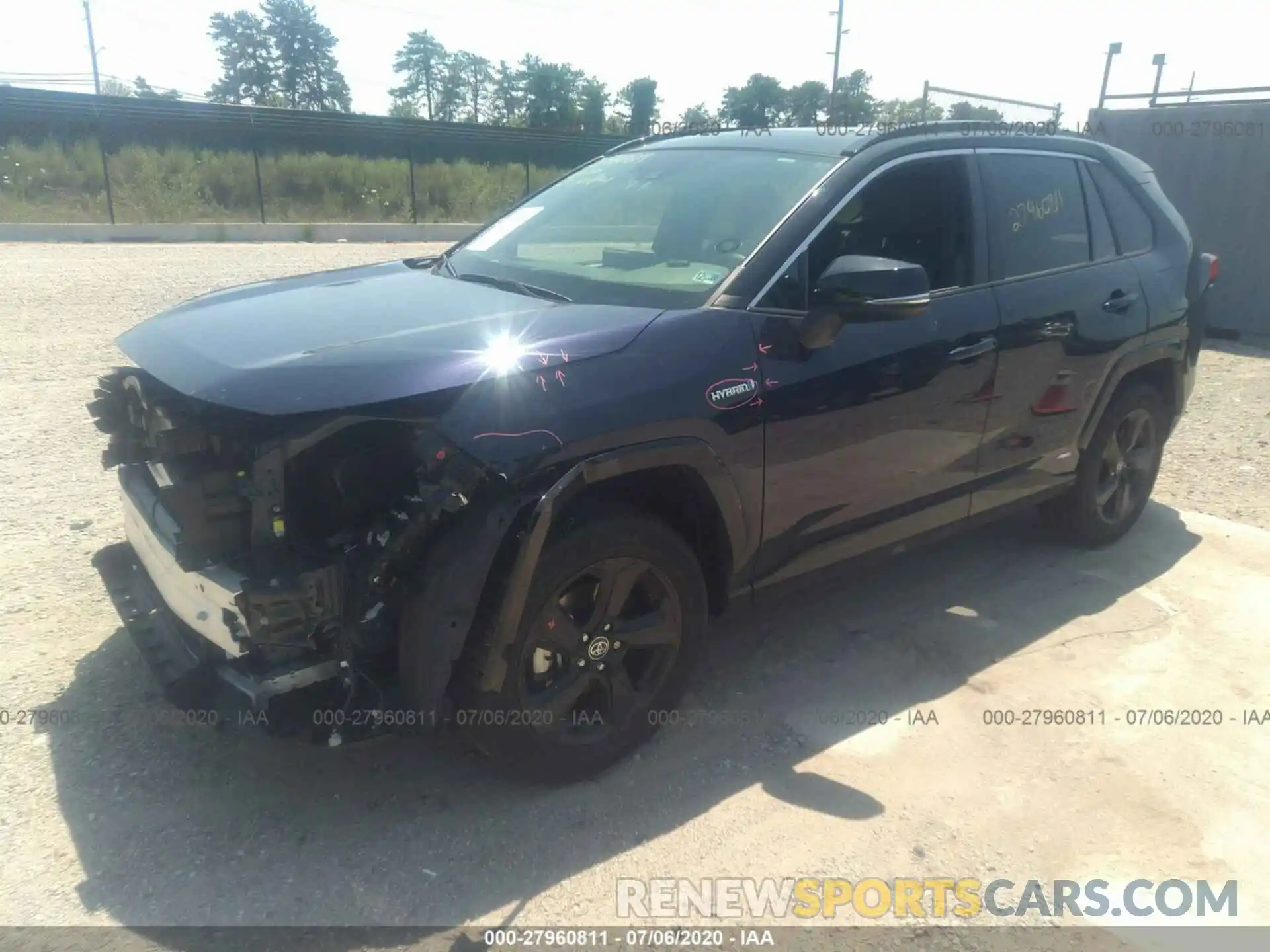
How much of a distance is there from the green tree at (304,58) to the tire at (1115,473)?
2634 inches

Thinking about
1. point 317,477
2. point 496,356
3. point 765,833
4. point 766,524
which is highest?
point 496,356

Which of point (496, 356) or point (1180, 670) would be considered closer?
point (496, 356)

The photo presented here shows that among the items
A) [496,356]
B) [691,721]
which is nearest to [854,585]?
[691,721]

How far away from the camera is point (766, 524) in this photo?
3.10 m

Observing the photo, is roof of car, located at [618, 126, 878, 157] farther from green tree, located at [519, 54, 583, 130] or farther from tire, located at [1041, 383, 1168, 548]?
green tree, located at [519, 54, 583, 130]

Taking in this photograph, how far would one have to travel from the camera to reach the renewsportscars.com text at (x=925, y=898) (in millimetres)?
2508

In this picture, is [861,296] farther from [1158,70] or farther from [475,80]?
[475,80]

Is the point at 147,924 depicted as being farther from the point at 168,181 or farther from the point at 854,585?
the point at 168,181

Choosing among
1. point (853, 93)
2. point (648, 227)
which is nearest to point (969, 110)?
point (648, 227)

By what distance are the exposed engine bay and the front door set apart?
1.11 metres

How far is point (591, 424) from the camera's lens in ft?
8.44

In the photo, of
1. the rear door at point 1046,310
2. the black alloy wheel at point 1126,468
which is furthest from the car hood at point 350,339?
the black alloy wheel at point 1126,468

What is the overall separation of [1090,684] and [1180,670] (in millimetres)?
426

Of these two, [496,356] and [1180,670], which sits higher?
[496,356]
